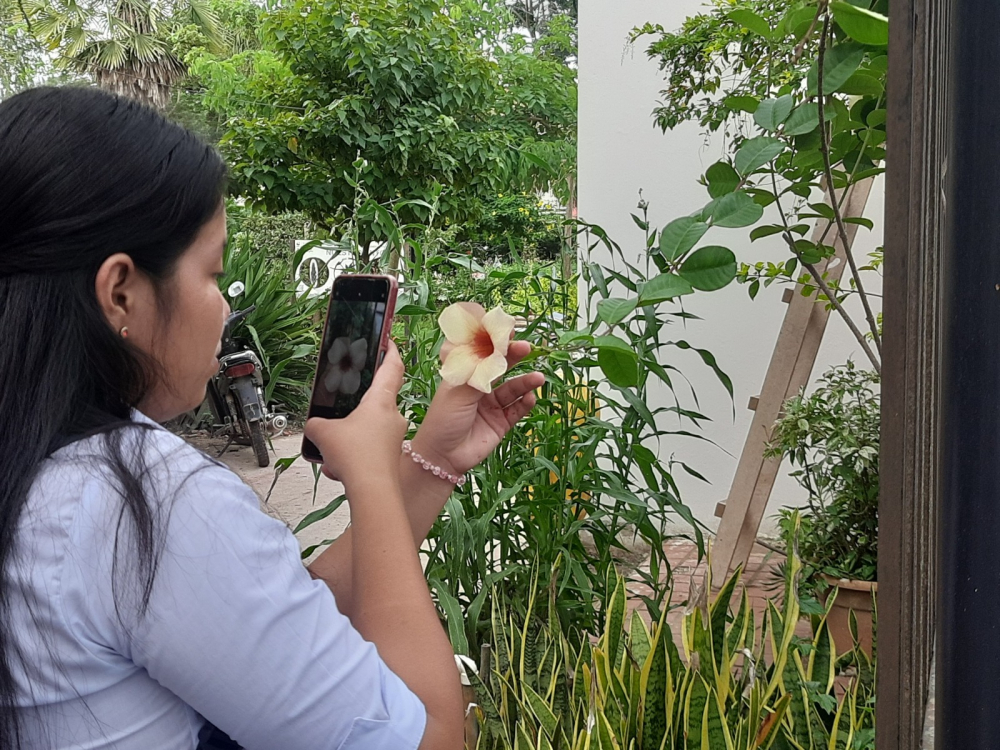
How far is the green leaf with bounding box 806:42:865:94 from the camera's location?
1.13m

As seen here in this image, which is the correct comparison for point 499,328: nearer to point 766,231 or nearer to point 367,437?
point 367,437

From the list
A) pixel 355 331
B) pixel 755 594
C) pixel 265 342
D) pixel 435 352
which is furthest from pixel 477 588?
pixel 265 342

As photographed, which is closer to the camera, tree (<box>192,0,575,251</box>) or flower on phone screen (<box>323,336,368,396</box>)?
flower on phone screen (<box>323,336,368,396</box>)

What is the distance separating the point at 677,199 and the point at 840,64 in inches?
101

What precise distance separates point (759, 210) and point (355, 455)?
0.59m

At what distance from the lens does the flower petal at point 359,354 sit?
108 cm

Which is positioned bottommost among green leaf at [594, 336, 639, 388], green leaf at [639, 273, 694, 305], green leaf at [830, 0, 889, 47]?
green leaf at [594, 336, 639, 388]

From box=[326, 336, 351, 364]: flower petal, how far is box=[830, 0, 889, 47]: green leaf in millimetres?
648

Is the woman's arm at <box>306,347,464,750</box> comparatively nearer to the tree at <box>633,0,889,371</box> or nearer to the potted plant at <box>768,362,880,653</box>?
the tree at <box>633,0,889,371</box>

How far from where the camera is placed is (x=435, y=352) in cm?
182

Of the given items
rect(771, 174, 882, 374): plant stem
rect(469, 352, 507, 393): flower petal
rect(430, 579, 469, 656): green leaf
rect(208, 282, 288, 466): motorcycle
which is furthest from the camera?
rect(208, 282, 288, 466): motorcycle

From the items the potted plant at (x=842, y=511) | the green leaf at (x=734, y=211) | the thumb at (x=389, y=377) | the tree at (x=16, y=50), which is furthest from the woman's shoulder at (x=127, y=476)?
the tree at (x=16, y=50)

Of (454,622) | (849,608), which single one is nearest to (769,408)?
(849,608)

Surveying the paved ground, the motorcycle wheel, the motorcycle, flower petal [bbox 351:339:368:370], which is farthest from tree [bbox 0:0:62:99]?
flower petal [bbox 351:339:368:370]
